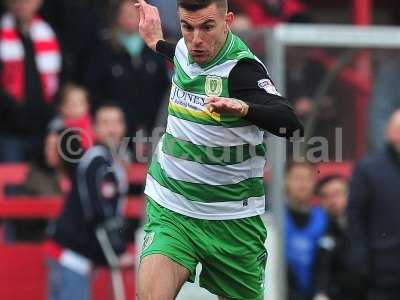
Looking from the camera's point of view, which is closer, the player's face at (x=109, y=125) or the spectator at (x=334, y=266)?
the spectator at (x=334, y=266)

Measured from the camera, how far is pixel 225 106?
20.7 ft

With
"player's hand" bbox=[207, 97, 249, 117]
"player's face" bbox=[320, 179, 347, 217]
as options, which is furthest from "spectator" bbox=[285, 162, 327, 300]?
"player's hand" bbox=[207, 97, 249, 117]

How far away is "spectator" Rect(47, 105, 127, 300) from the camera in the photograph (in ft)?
34.5

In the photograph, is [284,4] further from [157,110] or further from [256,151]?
[256,151]

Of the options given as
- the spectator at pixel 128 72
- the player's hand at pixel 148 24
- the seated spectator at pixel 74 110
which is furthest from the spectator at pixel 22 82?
the player's hand at pixel 148 24

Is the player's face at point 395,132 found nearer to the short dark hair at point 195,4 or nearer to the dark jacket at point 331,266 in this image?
the dark jacket at point 331,266

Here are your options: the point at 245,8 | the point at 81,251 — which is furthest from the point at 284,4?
the point at 81,251

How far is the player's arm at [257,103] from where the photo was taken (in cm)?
641

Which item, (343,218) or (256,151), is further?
(343,218)

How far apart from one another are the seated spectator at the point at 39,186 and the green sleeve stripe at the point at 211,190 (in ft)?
13.0

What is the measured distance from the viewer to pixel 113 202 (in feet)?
34.9

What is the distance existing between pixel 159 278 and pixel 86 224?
3.72 metres

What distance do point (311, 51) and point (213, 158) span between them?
150 inches

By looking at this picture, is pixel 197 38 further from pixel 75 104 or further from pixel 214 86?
pixel 75 104
